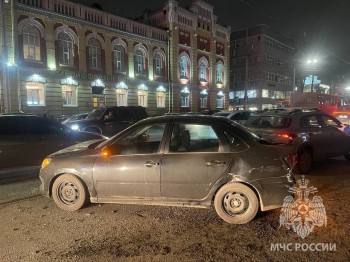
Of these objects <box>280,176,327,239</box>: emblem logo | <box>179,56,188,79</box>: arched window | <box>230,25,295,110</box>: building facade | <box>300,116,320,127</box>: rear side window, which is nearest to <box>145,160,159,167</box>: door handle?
<box>280,176,327,239</box>: emblem logo

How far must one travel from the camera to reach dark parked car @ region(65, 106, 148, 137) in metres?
13.7

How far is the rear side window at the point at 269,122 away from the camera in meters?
7.76

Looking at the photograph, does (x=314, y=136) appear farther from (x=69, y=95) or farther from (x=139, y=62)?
(x=139, y=62)

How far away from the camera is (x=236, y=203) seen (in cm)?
457

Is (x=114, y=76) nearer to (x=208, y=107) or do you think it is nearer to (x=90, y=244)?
(x=208, y=107)

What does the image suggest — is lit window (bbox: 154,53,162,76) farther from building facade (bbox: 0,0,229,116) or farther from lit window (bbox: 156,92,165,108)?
lit window (bbox: 156,92,165,108)

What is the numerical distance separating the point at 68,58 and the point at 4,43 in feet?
17.9

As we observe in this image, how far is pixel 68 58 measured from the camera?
2617 cm

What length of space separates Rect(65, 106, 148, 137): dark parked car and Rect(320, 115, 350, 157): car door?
9.04 metres

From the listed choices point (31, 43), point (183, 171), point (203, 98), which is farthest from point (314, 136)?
point (203, 98)

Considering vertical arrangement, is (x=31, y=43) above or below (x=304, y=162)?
above

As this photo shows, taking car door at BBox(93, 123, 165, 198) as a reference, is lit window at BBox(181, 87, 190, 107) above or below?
above

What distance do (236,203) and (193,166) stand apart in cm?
88

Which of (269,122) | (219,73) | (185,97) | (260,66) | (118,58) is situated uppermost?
(260,66)
